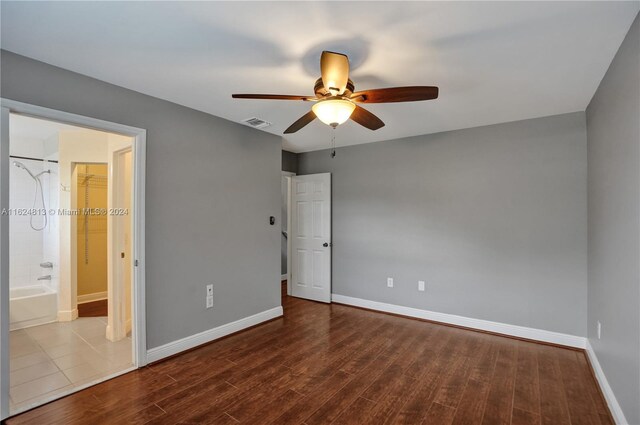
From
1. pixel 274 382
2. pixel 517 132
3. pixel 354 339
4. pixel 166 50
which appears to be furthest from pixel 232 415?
pixel 517 132

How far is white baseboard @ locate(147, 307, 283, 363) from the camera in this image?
284 centimetres

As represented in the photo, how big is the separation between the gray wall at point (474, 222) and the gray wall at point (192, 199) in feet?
4.48

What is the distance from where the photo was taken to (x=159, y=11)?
1.65 metres

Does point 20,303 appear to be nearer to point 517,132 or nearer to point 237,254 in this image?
point 237,254

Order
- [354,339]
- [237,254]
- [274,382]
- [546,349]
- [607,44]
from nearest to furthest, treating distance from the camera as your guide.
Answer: [607,44] < [274,382] < [546,349] < [354,339] < [237,254]

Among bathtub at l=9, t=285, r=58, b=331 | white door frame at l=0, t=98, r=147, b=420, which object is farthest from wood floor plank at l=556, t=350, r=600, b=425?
bathtub at l=9, t=285, r=58, b=331

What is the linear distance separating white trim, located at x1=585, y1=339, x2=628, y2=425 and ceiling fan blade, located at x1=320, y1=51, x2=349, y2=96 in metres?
2.69

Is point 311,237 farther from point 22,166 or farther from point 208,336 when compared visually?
point 22,166

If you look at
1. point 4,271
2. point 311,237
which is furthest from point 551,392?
point 4,271

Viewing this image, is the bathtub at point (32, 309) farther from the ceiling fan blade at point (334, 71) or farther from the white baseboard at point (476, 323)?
the ceiling fan blade at point (334, 71)

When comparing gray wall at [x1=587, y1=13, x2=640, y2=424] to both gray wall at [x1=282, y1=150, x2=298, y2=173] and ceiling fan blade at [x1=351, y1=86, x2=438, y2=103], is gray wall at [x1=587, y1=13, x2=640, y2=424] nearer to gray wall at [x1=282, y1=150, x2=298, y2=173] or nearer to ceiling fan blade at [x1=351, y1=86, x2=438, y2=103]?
ceiling fan blade at [x1=351, y1=86, x2=438, y2=103]

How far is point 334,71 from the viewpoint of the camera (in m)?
1.79

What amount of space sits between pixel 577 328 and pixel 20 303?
20.7ft

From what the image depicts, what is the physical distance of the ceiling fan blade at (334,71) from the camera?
1707 mm
